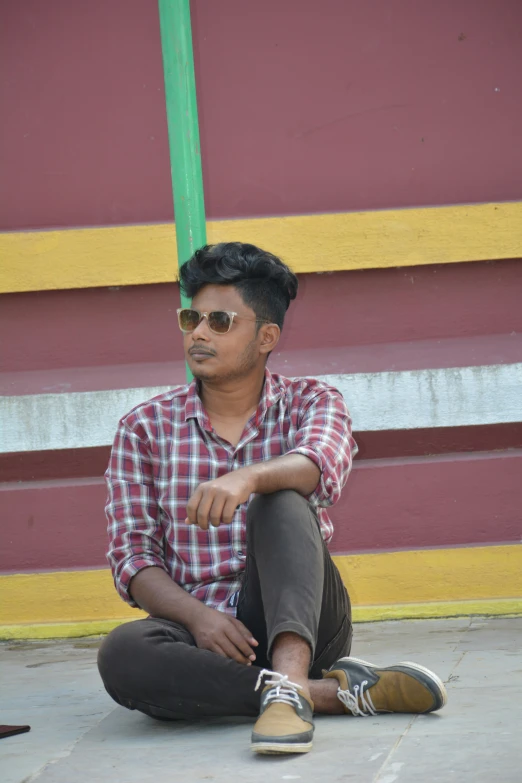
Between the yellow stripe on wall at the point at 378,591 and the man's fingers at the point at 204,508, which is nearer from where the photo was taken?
the man's fingers at the point at 204,508

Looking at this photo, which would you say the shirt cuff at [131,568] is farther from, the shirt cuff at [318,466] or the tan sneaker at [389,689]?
the tan sneaker at [389,689]

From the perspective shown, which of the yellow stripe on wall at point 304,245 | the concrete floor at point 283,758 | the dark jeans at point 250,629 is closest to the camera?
the concrete floor at point 283,758

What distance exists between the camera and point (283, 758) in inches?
86.8

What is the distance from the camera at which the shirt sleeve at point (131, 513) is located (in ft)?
9.08

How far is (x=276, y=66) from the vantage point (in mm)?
4316

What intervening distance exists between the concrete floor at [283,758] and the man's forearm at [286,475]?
1.84ft

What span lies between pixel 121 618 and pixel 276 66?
2.30 meters

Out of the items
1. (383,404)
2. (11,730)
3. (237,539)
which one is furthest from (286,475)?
(383,404)

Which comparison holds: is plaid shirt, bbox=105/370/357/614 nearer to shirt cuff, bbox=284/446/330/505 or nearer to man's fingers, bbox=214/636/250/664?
shirt cuff, bbox=284/446/330/505

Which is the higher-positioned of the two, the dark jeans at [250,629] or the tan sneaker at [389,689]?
the dark jeans at [250,629]

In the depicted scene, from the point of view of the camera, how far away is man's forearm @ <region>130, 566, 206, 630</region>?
8.64ft

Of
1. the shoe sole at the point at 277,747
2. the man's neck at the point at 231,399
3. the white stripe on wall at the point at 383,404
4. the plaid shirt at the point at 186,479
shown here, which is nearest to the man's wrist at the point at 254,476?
the plaid shirt at the point at 186,479

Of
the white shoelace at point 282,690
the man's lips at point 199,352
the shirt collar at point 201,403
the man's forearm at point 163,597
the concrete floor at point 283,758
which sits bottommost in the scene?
the concrete floor at point 283,758

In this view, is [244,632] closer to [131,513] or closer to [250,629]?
[250,629]
